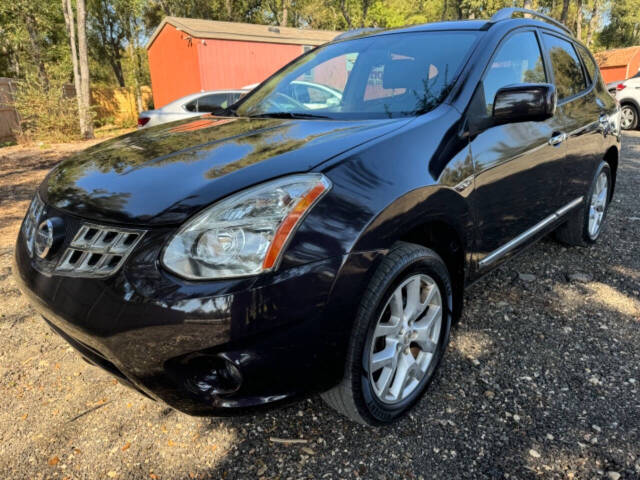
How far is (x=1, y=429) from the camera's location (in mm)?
2047

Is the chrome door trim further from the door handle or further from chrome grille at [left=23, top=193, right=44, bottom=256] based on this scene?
chrome grille at [left=23, top=193, right=44, bottom=256]

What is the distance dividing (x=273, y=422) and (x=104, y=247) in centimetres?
107

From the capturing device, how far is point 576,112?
3.15 metres

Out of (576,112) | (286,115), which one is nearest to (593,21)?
(576,112)

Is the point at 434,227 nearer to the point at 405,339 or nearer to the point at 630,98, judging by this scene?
the point at 405,339

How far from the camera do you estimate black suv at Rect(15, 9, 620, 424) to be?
1428 mm

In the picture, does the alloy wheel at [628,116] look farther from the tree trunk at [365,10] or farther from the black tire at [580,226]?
the tree trunk at [365,10]

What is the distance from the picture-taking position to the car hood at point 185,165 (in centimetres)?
154

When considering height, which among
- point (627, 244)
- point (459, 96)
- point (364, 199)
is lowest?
point (627, 244)

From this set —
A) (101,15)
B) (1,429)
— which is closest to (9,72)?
(101,15)

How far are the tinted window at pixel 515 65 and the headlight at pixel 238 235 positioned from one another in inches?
51.3

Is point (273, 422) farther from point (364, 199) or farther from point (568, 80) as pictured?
point (568, 80)

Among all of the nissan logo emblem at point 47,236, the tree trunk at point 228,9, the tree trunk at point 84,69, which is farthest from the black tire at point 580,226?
the tree trunk at point 228,9

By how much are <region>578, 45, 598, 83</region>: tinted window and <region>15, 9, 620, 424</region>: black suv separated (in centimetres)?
135
